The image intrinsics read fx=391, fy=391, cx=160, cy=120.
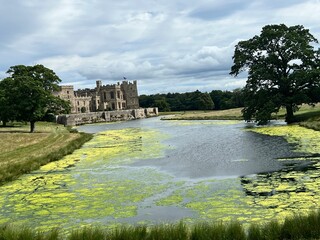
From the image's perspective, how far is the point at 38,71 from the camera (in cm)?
6525

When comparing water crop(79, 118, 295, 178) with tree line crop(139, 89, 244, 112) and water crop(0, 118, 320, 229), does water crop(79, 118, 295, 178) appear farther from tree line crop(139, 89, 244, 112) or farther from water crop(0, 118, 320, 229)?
tree line crop(139, 89, 244, 112)

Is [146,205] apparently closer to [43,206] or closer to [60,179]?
[43,206]

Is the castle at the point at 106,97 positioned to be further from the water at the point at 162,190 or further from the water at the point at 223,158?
the water at the point at 162,190

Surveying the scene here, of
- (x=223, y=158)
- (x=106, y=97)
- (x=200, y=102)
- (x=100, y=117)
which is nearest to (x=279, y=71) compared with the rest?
(x=223, y=158)

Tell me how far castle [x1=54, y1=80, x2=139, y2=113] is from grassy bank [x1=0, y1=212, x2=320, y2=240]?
119854 millimetres

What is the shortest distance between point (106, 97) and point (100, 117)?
2614 centimetres

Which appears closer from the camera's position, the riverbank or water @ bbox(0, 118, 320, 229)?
water @ bbox(0, 118, 320, 229)

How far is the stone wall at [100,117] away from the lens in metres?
99.6

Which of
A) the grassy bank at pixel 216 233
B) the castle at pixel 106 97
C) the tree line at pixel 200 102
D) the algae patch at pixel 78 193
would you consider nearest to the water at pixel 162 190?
the algae patch at pixel 78 193

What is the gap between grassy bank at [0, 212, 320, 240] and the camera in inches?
349

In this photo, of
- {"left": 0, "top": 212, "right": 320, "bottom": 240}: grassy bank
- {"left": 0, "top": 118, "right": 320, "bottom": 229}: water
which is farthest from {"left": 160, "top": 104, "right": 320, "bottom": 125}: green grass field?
{"left": 0, "top": 212, "right": 320, "bottom": 240}: grassy bank

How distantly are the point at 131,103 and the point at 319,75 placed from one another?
10074cm

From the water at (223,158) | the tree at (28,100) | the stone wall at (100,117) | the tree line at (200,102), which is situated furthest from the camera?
the tree line at (200,102)

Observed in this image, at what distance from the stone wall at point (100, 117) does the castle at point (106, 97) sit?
14.2 m
